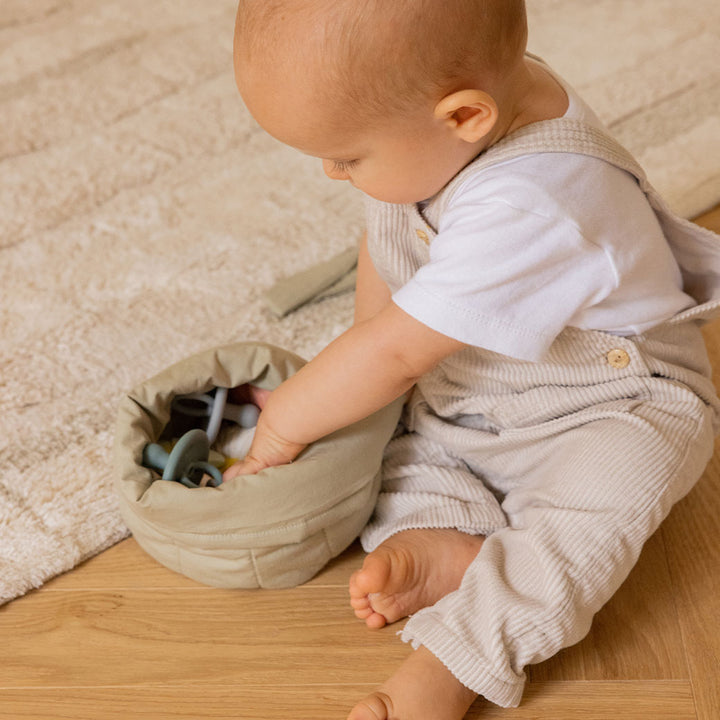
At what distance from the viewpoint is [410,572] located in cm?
89

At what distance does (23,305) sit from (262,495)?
1.88 feet

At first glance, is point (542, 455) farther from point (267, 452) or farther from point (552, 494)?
point (267, 452)

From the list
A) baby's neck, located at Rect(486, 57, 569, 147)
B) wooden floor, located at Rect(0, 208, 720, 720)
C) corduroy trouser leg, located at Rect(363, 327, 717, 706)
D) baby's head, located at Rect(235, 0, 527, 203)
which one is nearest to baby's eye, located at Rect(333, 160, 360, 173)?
baby's head, located at Rect(235, 0, 527, 203)

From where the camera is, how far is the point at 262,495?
879mm

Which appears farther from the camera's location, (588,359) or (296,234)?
(296,234)

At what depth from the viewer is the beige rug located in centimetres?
110

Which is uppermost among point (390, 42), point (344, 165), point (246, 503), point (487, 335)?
point (390, 42)

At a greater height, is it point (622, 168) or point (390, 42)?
point (390, 42)

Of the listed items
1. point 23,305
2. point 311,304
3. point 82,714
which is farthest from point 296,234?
point 82,714

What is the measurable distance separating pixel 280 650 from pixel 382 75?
1.71 feet

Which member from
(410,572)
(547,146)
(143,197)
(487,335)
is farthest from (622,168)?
(143,197)

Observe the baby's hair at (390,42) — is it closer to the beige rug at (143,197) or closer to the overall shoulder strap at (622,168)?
the overall shoulder strap at (622,168)

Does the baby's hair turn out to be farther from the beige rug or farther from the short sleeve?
the beige rug

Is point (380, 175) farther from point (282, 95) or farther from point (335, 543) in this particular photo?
point (335, 543)
